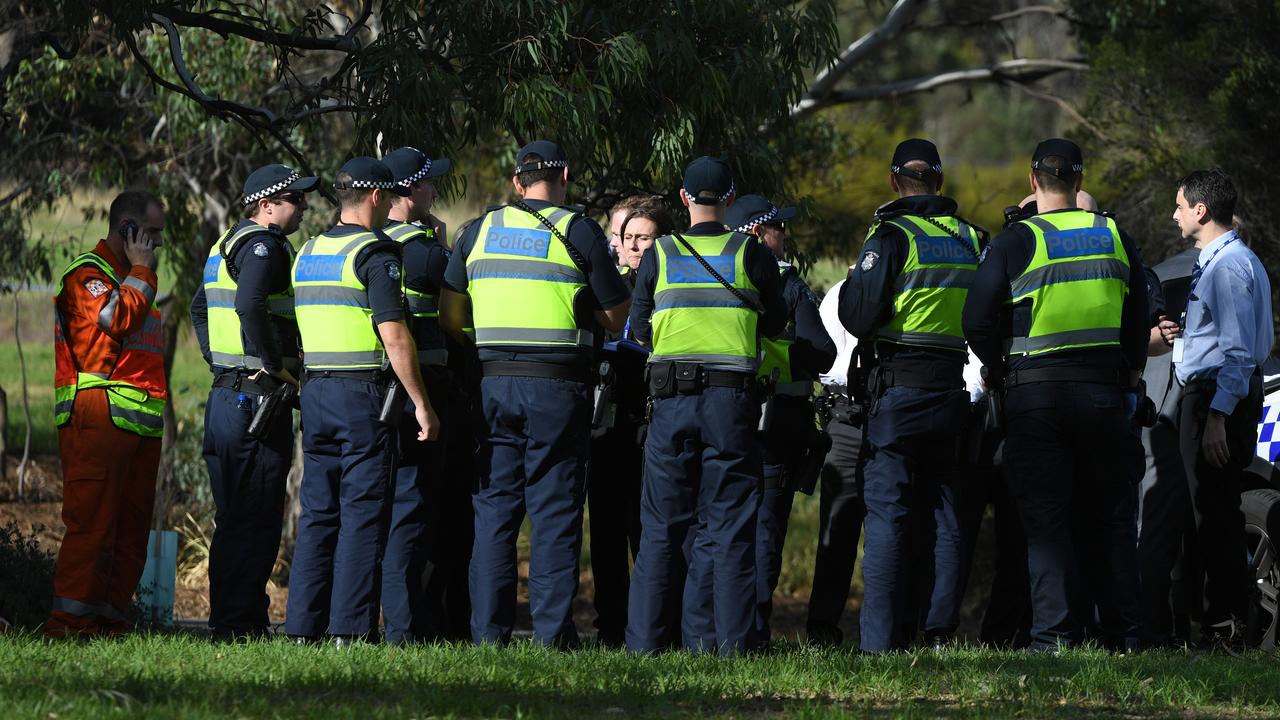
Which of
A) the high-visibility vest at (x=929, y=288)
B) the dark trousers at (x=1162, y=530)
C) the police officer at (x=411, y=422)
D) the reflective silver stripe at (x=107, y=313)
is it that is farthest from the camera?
the dark trousers at (x=1162, y=530)

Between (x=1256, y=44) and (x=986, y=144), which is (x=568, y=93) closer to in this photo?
(x=1256, y=44)

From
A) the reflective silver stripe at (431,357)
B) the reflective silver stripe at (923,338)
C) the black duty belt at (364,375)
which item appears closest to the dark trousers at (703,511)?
the reflective silver stripe at (923,338)

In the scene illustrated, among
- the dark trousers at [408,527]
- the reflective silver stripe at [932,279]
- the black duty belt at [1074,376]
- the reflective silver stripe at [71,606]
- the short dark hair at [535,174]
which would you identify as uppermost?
the short dark hair at [535,174]

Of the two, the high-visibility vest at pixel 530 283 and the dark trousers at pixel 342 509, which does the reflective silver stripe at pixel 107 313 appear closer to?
the dark trousers at pixel 342 509

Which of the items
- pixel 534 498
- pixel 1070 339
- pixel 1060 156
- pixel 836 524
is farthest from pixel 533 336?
pixel 1060 156

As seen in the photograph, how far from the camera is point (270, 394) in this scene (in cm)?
764

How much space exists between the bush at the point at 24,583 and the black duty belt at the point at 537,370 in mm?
3007

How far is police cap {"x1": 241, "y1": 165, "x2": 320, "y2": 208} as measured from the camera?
25.4 ft

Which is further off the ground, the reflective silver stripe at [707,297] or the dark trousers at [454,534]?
the reflective silver stripe at [707,297]

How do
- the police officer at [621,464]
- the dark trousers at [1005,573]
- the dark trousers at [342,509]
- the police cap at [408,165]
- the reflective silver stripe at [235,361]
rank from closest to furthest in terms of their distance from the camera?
1. the dark trousers at [342,509]
2. the reflective silver stripe at [235,361]
3. the police cap at [408,165]
4. the police officer at [621,464]
5. the dark trousers at [1005,573]

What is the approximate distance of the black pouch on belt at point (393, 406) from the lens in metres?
7.21

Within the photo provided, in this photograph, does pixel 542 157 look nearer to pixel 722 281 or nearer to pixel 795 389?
pixel 722 281

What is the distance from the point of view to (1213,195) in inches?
317

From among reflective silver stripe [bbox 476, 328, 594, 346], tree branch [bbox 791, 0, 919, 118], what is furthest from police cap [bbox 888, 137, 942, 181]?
tree branch [bbox 791, 0, 919, 118]
